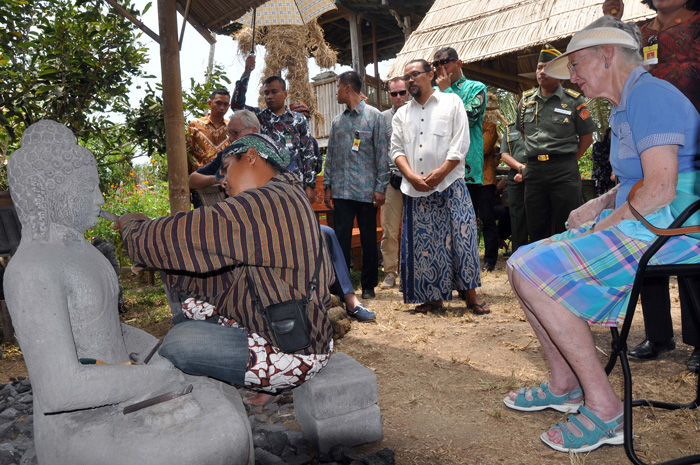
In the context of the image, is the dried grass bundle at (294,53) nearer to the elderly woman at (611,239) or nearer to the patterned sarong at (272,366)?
the elderly woman at (611,239)

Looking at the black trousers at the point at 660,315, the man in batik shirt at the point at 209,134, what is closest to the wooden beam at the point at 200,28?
the man in batik shirt at the point at 209,134

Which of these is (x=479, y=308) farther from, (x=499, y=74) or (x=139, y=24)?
(x=499, y=74)

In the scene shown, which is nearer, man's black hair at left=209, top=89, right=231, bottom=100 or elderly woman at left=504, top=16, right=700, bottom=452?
elderly woman at left=504, top=16, right=700, bottom=452

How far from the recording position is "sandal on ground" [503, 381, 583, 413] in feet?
9.05

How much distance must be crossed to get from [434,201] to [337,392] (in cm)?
272

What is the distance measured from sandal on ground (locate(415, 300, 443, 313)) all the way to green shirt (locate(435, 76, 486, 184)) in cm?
150

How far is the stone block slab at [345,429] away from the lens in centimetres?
239

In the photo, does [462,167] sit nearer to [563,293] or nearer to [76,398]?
[563,293]

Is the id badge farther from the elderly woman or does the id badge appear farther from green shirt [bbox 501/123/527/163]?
green shirt [bbox 501/123/527/163]

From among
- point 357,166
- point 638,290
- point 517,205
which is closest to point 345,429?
point 638,290

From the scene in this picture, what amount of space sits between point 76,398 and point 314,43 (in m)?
12.8

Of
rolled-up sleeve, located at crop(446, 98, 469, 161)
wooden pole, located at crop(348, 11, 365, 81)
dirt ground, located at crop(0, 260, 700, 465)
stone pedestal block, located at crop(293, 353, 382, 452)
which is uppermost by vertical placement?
wooden pole, located at crop(348, 11, 365, 81)

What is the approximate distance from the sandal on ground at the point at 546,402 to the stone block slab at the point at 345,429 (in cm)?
81

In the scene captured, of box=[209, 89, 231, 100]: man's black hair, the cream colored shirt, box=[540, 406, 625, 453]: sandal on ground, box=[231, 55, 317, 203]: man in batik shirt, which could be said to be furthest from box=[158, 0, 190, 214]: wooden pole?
box=[540, 406, 625, 453]: sandal on ground
